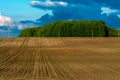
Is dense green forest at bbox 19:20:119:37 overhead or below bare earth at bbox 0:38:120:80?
overhead

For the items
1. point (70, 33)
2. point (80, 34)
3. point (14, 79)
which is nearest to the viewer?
point (14, 79)

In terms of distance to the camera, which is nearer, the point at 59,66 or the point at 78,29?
the point at 59,66

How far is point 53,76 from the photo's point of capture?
19953mm

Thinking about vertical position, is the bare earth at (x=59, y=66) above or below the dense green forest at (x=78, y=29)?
below

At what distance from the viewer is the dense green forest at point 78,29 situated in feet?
362

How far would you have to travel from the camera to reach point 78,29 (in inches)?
4589

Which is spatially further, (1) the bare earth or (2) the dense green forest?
(2) the dense green forest

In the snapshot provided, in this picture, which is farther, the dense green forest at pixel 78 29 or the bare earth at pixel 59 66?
the dense green forest at pixel 78 29

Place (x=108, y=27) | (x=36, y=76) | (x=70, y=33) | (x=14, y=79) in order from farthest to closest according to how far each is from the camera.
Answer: (x=108, y=27) < (x=70, y=33) < (x=36, y=76) < (x=14, y=79)

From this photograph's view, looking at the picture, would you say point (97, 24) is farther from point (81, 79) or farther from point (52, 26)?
point (81, 79)

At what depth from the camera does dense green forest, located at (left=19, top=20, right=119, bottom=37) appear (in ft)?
362

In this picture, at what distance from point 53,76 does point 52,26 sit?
106921 millimetres

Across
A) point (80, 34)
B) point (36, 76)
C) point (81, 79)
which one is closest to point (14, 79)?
point (36, 76)

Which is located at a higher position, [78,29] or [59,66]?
[78,29]
